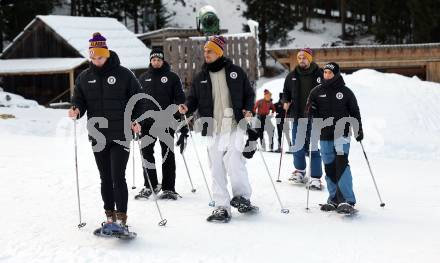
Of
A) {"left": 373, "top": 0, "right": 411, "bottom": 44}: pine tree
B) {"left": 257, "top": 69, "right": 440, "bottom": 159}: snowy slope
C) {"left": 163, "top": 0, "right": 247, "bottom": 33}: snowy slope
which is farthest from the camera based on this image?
{"left": 163, "top": 0, "right": 247, "bottom": 33}: snowy slope

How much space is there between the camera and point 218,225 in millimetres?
6297

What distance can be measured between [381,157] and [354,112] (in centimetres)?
610

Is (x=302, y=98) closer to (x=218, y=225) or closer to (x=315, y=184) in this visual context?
(x=315, y=184)

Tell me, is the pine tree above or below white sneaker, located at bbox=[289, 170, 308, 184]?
above

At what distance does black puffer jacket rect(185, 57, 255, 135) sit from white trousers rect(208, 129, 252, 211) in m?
0.25

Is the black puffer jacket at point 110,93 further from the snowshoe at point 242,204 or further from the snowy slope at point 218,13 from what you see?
the snowy slope at point 218,13

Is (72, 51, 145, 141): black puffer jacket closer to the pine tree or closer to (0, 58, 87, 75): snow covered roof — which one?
(0, 58, 87, 75): snow covered roof

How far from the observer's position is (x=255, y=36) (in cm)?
1661

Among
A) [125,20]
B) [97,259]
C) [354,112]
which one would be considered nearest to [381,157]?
[354,112]

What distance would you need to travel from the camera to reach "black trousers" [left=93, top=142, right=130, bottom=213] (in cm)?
559

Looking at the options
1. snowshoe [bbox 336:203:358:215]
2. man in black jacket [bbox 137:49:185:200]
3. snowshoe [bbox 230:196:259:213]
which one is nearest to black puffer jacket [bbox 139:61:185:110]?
man in black jacket [bbox 137:49:185:200]

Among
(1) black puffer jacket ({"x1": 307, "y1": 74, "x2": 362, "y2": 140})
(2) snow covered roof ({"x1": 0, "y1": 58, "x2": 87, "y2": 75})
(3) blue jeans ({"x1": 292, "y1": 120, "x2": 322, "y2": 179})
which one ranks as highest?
(2) snow covered roof ({"x1": 0, "y1": 58, "x2": 87, "y2": 75})

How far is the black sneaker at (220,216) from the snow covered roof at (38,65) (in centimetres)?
2454

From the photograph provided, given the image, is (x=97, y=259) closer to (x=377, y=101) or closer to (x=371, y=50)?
(x=377, y=101)
